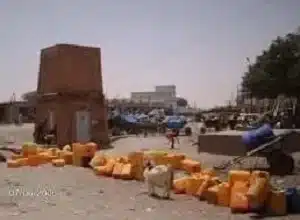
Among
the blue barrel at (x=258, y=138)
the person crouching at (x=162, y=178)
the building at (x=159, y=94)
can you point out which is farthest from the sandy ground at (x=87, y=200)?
the building at (x=159, y=94)

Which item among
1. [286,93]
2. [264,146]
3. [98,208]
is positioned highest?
[286,93]

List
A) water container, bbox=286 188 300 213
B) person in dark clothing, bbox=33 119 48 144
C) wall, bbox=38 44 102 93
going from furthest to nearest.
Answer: wall, bbox=38 44 102 93
person in dark clothing, bbox=33 119 48 144
water container, bbox=286 188 300 213

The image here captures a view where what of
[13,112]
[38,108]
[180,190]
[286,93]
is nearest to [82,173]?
[180,190]

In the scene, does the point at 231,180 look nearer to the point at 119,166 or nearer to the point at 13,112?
the point at 119,166

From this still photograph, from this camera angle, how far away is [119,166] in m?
15.3

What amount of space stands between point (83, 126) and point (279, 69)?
14.8m

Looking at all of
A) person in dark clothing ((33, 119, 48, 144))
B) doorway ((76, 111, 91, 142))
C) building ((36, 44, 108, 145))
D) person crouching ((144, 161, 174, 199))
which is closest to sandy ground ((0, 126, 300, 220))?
person crouching ((144, 161, 174, 199))

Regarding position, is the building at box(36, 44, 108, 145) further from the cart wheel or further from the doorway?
the cart wheel

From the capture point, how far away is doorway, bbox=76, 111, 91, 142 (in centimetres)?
3041

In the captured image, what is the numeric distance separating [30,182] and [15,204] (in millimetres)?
3387

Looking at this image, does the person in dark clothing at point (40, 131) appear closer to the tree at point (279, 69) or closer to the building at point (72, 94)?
the building at point (72, 94)

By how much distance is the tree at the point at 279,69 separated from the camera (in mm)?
33969

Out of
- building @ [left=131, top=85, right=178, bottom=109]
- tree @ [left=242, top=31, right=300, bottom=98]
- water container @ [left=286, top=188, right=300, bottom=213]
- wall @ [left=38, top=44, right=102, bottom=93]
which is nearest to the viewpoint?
water container @ [left=286, top=188, right=300, bottom=213]

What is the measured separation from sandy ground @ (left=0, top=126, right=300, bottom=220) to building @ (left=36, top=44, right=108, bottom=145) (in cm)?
A: 1383
